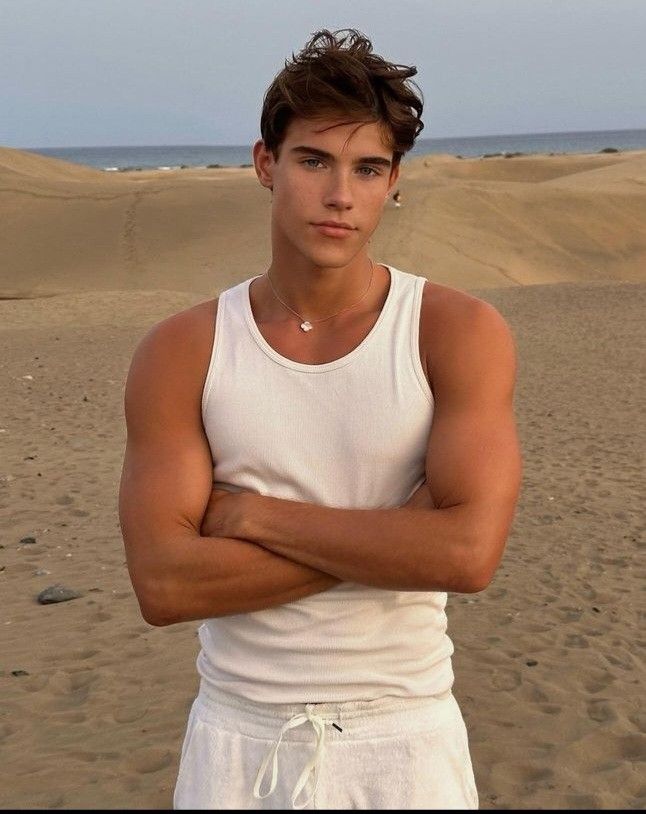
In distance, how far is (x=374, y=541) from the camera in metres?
2.09

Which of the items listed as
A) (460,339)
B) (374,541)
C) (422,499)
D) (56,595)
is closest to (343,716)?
(374,541)

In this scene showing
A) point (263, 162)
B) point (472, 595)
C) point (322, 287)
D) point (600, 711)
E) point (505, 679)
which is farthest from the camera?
point (472, 595)

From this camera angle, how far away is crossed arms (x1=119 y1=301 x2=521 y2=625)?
211 centimetres

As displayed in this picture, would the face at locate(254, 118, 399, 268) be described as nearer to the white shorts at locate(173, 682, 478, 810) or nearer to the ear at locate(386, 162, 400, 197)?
the ear at locate(386, 162, 400, 197)

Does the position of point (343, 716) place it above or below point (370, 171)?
below

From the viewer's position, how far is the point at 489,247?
32250mm

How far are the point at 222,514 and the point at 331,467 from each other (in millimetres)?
240

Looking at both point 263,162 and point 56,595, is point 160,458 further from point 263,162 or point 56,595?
point 56,595

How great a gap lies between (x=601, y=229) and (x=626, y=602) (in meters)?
29.9

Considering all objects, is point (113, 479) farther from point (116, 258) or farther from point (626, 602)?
point (116, 258)

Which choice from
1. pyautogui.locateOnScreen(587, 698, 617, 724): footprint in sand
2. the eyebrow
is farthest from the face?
pyautogui.locateOnScreen(587, 698, 617, 724): footprint in sand

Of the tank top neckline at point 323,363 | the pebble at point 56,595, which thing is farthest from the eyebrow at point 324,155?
the pebble at point 56,595

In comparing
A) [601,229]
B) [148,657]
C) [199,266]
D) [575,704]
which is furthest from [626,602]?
[601,229]

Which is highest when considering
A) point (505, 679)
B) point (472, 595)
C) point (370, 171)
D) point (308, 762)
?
point (370, 171)
